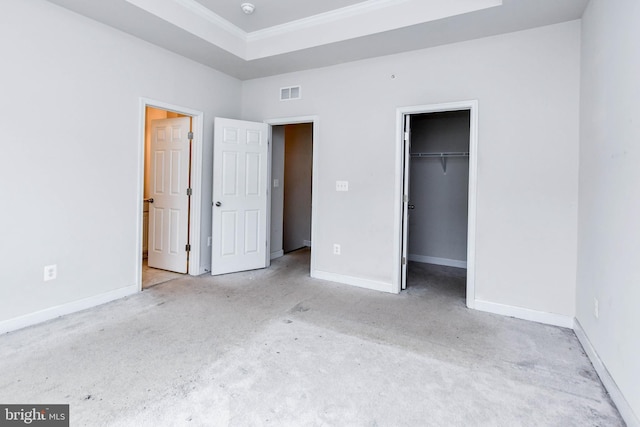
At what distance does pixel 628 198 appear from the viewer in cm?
179

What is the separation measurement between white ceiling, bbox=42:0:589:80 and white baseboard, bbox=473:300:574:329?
256cm

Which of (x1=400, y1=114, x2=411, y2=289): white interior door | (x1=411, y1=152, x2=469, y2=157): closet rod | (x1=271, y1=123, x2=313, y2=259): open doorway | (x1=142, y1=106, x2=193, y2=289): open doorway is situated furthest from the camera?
(x1=271, y1=123, x2=313, y2=259): open doorway

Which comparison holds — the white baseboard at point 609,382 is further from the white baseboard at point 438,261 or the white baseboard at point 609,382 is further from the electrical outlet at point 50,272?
the electrical outlet at point 50,272

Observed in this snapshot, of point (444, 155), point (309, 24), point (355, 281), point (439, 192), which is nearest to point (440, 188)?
point (439, 192)

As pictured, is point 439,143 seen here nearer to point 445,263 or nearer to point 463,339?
point 445,263

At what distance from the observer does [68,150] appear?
2887 mm

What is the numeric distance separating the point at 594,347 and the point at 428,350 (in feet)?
3.63

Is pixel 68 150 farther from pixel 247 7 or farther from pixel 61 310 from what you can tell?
pixel 247 7

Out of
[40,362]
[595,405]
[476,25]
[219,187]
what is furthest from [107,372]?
[476,25]

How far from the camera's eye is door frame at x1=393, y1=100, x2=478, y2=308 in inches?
128

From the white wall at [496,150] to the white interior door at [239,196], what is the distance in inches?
42.3

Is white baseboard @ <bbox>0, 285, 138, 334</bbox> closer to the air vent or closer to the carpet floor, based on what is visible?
the carpet floor

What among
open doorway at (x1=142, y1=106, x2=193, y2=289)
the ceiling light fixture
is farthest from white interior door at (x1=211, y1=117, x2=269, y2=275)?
the ceiling light fixture

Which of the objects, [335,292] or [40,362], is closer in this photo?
[40,362]
